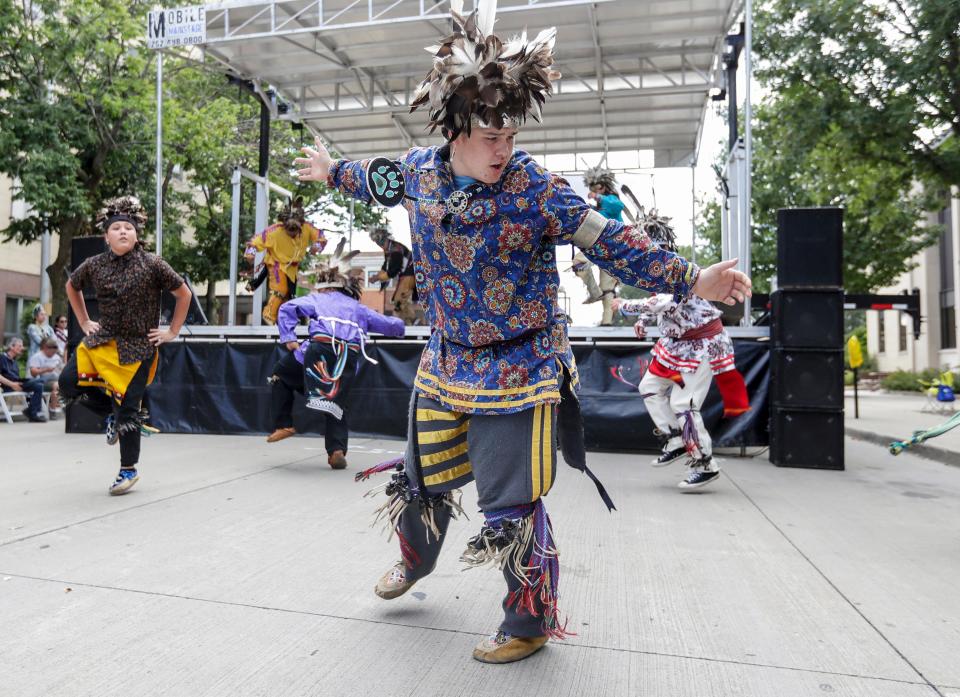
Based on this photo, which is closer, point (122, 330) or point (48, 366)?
point (122, 330)

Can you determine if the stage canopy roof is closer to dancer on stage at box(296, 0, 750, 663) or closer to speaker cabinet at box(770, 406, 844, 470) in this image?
speaker cabinet at box(770, 406, 844, 470)

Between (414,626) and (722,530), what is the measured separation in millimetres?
2222

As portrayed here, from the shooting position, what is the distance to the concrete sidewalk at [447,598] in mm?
2156

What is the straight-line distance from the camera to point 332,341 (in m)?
6.03

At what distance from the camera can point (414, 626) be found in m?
2.55

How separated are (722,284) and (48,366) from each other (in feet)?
38.8

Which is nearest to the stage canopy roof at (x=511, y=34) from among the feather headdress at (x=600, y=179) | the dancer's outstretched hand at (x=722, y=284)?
the feather headdress at (x=600, y=179)

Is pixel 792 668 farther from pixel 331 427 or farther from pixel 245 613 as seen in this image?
pixel 331 427

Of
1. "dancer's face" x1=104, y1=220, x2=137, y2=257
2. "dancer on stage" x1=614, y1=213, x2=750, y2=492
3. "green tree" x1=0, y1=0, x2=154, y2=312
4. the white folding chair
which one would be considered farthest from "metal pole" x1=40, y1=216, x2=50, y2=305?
"dancer on stage" x1=614, y1=213, x2=750, y2=492

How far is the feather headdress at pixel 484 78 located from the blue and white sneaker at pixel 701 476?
12.3 feet

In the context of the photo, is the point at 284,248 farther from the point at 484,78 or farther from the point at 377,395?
the point at 484,78

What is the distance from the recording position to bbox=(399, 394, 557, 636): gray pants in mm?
2244

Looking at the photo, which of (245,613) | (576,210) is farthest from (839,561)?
(245,613)

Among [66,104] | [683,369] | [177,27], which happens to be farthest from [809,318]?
[66,104]
